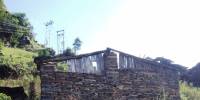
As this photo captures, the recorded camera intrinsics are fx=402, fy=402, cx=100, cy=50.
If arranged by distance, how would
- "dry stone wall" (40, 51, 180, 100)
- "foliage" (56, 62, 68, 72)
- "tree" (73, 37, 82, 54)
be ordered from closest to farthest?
1. "dry stone wall" (40, 51, 180, 100)
2. "foliage" (56, 62, 68, 72)
3. "tree" (73, 37, 82, 54)

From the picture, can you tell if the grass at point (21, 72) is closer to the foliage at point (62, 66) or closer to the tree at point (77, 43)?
the foliage at point (62, 66)

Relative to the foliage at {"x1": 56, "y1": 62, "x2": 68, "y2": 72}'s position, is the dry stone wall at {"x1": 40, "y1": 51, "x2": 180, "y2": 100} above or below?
below

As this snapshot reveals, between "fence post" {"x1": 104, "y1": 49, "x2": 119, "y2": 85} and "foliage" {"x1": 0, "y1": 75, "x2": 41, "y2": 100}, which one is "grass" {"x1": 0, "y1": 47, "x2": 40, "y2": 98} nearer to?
"foliage" {"x1": 0, "y1": 75, "x2": 41, "y2": 100}

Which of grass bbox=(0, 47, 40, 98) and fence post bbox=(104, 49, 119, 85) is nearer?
fence post bbox=(104, 49, 119, 85)

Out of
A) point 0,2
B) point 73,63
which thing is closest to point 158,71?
point 73,63

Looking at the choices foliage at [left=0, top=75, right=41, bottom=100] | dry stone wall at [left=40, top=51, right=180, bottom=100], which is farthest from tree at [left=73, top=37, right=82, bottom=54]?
dry stone wall at [left=40, top=51, right=180, bottom=100]

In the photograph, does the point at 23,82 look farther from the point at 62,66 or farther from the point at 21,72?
the point at 62,66

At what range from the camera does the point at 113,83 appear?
1130cm

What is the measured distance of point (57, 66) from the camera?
34.7ft

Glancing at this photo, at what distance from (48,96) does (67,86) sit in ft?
1.93

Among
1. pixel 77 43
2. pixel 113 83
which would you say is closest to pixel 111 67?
pixel 113 83

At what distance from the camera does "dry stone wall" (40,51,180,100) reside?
10328 millimetres

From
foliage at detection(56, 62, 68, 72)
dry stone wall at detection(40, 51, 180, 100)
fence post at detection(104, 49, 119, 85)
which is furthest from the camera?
fence post at detection(104, 49, 119, 85)

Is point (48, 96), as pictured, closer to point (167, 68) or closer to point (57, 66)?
point (57, 66)
